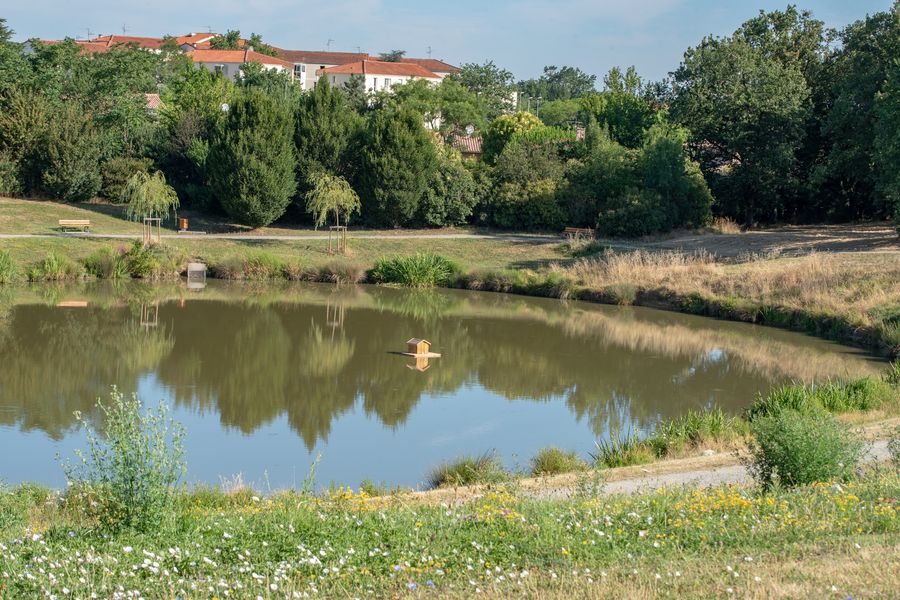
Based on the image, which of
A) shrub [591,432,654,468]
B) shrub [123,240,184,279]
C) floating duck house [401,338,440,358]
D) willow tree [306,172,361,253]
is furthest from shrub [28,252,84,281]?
shrub [591,432,654,468]

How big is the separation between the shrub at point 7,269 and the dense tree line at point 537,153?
10629 mm

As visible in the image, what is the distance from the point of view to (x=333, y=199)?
128ft

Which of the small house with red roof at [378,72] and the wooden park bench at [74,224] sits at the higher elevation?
the small house with red roof at [378,72]

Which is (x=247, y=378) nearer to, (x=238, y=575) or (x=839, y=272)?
(x=238, y=575)

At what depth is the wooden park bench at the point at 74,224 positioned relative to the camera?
1491 inches

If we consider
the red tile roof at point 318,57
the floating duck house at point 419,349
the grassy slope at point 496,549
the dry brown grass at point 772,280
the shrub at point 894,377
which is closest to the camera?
the grassy slope at point 496,549

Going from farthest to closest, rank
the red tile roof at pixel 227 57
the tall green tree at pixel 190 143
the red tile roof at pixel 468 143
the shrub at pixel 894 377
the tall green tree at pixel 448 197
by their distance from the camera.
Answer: the red tile roof at pixel 227 57
the red tile roof at pixel 468 143
the tall green tree at pixel 190 143
the tall green tree at pixel 448 197
the shrub at pixel 894 377

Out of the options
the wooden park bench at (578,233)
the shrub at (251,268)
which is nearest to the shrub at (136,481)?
the shrub at (251,268)

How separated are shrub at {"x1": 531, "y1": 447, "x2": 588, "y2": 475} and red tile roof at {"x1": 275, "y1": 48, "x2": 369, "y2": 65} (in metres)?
116

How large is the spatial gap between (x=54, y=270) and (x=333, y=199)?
34.4ft

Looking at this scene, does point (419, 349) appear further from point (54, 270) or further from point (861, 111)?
point (861, 111)

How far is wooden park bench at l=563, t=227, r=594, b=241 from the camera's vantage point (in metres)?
40.6

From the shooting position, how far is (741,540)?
753cm

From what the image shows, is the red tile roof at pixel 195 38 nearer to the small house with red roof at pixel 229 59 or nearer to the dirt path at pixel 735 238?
the small house with red roof at pixel 229 59
